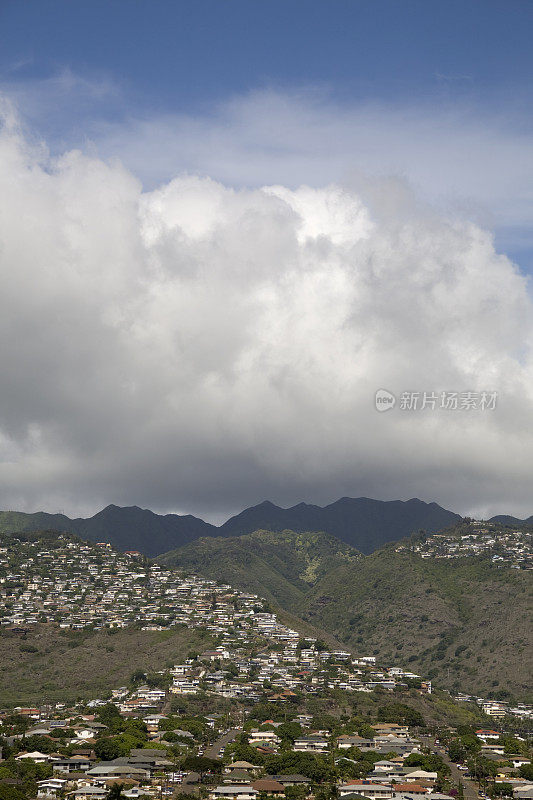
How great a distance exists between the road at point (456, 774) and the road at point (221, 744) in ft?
86.0

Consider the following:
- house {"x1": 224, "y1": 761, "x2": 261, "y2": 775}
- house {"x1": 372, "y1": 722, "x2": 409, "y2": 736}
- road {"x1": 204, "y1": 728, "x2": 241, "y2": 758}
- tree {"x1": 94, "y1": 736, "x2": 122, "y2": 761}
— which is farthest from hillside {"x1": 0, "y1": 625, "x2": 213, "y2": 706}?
house {"x1": 224, "y1": 761, "x2": 261, "y2": 775}

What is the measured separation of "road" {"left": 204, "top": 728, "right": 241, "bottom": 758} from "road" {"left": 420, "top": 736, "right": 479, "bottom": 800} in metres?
26.2

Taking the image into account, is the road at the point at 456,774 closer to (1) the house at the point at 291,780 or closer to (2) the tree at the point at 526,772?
Result: (2) the tree at the point at 526,772

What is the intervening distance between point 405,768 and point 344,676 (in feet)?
212

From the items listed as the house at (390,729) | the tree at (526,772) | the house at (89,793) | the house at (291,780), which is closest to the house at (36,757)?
the house at (89,793)

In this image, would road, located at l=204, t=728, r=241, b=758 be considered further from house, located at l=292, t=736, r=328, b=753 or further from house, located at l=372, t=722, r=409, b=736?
house, located at l=372, t=722, r=409, b=736

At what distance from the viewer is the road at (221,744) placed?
11073 cm

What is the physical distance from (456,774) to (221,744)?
98.9 feet

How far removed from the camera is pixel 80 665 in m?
170

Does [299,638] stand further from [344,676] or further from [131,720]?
[131,720]

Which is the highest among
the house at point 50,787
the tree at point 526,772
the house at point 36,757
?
the tree at point 526,772

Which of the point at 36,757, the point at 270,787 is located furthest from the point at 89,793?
the point at 270,787

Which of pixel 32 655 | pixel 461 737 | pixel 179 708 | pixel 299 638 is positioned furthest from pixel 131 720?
pixel 299 638

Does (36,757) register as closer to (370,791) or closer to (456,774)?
(370,791)
